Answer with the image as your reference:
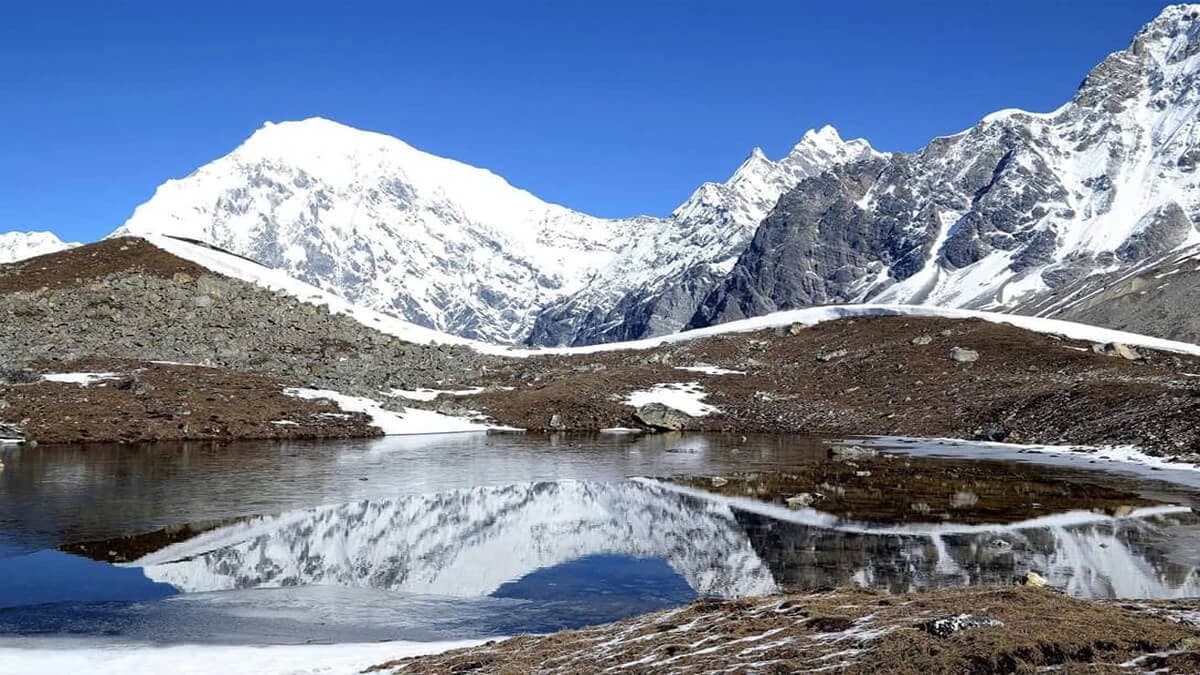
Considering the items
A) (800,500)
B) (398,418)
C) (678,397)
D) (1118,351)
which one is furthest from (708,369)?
(800,500)

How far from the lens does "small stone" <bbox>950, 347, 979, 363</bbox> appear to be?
73.2m

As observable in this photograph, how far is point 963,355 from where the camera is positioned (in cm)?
7375

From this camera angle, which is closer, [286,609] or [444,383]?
[286,609]

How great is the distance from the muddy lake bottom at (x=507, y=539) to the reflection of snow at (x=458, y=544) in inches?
4.3

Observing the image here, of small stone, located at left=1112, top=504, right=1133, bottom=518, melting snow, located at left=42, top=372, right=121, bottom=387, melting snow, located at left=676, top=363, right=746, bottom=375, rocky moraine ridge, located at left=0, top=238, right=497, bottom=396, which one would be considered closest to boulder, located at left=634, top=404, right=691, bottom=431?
melting snow, located at left=676, top=363, right=746, bottom=375

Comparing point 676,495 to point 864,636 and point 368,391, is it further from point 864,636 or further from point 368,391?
point 368,391

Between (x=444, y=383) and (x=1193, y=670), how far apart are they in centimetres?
7030

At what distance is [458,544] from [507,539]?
5.35 feet

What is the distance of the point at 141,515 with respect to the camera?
29.3m

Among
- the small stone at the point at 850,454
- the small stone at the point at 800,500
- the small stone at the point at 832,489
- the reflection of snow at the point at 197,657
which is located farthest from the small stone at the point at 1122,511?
the reflection of snow at the point at 197,657

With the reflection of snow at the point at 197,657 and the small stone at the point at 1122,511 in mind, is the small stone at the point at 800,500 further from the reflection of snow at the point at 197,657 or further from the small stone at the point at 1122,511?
the reflection of snow at the point at 197,657

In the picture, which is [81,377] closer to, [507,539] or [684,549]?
[507,539]

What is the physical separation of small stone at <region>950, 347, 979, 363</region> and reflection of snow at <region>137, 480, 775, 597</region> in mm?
46793

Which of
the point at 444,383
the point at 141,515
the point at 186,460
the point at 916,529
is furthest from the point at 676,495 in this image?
the point at 444,383
